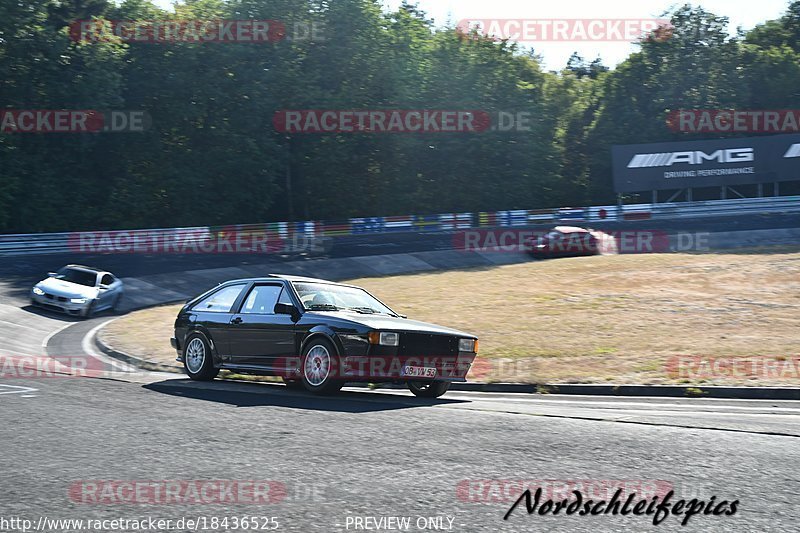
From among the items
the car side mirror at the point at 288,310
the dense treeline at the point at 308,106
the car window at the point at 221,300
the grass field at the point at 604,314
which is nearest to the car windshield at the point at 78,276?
the grass field at the point at 604,314

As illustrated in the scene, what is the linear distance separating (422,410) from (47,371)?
697cm

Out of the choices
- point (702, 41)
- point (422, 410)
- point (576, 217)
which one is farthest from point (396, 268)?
point (702, 41)

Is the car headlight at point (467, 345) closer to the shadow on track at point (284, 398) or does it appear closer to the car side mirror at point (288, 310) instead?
the shadow on track at point (284, 398)

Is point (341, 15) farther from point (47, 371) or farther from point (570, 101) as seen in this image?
point (47, 371)

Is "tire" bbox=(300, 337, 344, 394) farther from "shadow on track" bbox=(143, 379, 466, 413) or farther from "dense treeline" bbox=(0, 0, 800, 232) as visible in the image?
"dense treeline" bbox=(0, 0, 800, 232)

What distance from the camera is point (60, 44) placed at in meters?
42.4

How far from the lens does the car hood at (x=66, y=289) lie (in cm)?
2391

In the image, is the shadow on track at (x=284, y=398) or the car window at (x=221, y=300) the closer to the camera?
the shadow on track at (x=284, y=398)

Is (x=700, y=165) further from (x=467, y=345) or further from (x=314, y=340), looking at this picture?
(x=314, y=340)

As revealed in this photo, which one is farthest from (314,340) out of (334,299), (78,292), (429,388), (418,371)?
(78,292)

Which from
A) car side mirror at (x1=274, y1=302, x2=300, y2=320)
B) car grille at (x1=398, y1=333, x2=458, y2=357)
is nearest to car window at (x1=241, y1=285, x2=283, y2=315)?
car side mirror at (x1=274, y1=302, x2=300, y2=320)

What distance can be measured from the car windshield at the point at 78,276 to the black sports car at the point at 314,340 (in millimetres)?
13283

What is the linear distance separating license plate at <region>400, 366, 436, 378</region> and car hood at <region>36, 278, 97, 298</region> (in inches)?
624

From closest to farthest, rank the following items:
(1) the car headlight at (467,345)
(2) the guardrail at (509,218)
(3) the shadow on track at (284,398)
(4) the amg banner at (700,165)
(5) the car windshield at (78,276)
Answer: (3) the shadow on track at (284,398) → (1) the car headlight at (467,345) → (5) the car windshield at (78,276) → (2) the guardrail at (509,218) → (4) the amg banner at (700,165)
